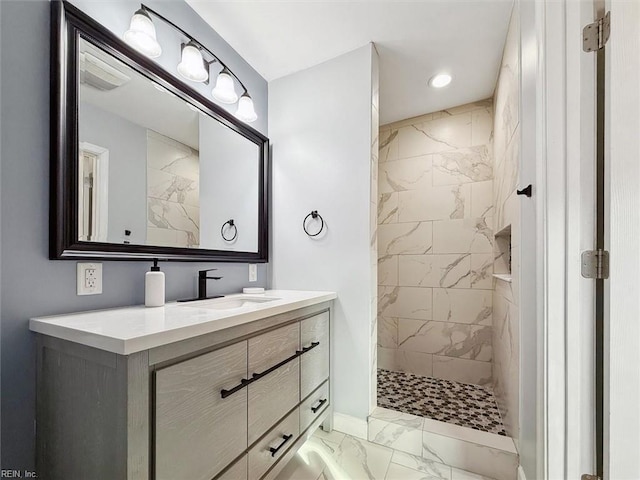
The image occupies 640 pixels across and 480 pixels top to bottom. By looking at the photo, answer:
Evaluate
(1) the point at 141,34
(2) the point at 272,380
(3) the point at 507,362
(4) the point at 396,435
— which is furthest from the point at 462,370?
(1) the point at 141,34

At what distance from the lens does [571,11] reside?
3.14ft

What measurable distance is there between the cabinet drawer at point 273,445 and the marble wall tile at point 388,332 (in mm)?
1552

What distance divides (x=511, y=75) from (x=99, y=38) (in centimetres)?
203

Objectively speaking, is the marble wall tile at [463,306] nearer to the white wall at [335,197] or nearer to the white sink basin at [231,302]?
the white wall at [335,197]

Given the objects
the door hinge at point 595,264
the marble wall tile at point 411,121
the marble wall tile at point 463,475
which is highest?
the marble wall tile at point 411,121

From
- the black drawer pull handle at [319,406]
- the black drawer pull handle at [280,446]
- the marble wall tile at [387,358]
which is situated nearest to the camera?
the black drawer pull handle at [280,446]

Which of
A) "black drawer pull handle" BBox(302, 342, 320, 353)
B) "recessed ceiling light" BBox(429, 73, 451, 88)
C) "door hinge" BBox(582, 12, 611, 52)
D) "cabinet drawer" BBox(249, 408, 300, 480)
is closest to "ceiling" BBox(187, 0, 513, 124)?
"recessed ceiling light" BBox(429, 73, 451, 88)

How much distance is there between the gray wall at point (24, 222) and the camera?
90 centimetres

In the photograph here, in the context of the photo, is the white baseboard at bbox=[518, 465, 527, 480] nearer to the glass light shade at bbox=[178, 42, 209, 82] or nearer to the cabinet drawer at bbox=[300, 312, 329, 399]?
the cabinet drawer at bbox=[300, 312, 329, 399]

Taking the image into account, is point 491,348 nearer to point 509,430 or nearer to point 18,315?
point 509,430

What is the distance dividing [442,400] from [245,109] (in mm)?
2473

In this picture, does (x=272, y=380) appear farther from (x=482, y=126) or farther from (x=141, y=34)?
(x=482, y=126)

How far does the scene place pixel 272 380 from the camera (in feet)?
4.01

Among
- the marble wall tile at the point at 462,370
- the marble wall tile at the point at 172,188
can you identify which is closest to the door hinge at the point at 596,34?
the marble wall tile at the point at 172,188
